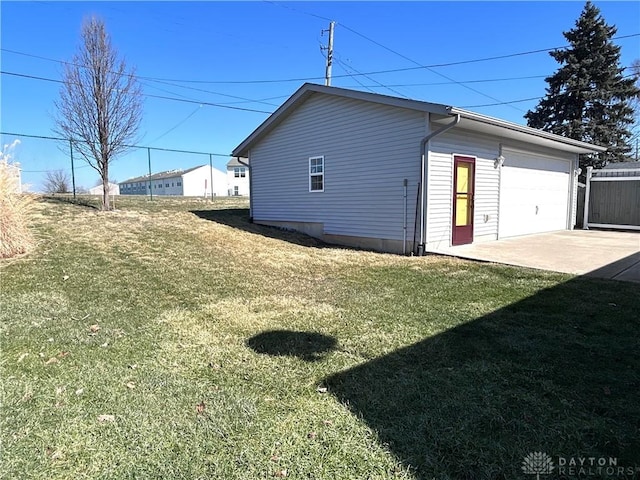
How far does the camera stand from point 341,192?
10430 mm

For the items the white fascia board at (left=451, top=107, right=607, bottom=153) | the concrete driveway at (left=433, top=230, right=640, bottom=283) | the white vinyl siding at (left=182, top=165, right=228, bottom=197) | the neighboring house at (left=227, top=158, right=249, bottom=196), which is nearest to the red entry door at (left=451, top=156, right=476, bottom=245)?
the concrete driveway at (left=433, top=230, right=640, bottom=283)

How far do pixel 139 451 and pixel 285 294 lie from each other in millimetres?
3422

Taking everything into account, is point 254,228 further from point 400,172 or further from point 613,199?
point 613,199

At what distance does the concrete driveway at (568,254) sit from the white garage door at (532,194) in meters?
0.70

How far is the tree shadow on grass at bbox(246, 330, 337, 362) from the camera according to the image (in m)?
3.46

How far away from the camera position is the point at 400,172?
8.88 metres

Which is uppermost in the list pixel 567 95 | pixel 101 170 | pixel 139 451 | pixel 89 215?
pixel 567 95

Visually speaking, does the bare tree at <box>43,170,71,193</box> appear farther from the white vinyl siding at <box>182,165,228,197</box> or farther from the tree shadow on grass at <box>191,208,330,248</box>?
the white vinyl siding at <box>182,165,228,197</box>

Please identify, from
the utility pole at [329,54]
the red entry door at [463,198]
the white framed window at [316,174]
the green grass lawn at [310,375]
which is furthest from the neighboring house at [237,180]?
the green grass lawn at [310,375]

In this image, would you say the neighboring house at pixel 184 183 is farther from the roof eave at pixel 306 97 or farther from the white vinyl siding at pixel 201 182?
the roof eave at pixel 306 97

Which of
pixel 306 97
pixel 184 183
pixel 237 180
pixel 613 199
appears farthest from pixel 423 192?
pixel 237 180

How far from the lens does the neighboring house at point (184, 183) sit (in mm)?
45969

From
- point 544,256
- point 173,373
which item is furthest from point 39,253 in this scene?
point 544,256

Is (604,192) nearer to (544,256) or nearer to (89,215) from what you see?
(544,256)
